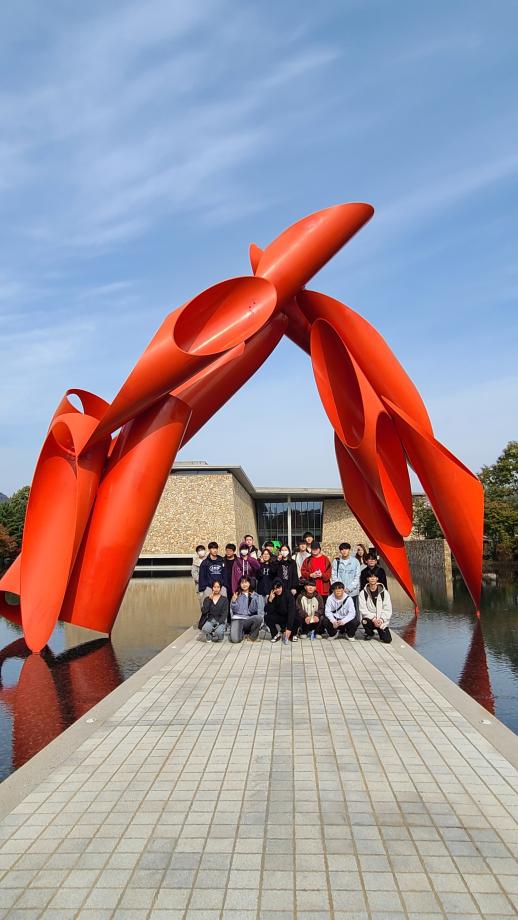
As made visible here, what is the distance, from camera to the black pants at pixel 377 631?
8617mm

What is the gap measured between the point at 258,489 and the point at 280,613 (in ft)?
116

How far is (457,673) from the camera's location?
7668 mm

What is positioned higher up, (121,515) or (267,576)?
(121,515)

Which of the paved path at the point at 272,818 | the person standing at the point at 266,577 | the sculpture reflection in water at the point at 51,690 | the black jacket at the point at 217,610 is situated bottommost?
the sculpture reflection in water at the point at 51,690

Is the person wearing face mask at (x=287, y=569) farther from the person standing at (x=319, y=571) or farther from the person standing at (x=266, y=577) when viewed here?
the person standing at (x=319, y=571)

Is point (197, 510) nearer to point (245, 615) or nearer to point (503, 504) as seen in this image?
point (503, 504)

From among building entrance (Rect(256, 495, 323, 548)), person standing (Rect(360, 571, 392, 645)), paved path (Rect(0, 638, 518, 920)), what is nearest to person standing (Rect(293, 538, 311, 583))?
person standing (Rect(360, 571, 392, 645))

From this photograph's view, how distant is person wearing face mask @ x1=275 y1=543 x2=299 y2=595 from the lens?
8984 mm

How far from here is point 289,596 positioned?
8.66m

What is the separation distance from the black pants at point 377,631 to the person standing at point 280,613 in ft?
2.97

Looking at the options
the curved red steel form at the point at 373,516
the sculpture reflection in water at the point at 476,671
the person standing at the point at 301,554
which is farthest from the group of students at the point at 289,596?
the curved red steel form at the point at 373,516

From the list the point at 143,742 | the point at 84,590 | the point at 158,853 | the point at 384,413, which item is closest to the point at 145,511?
the point at 84,590

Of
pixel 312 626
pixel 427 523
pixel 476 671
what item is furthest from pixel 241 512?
pixel 476 671

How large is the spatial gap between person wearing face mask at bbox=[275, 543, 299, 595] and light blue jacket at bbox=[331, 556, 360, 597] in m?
0.58
